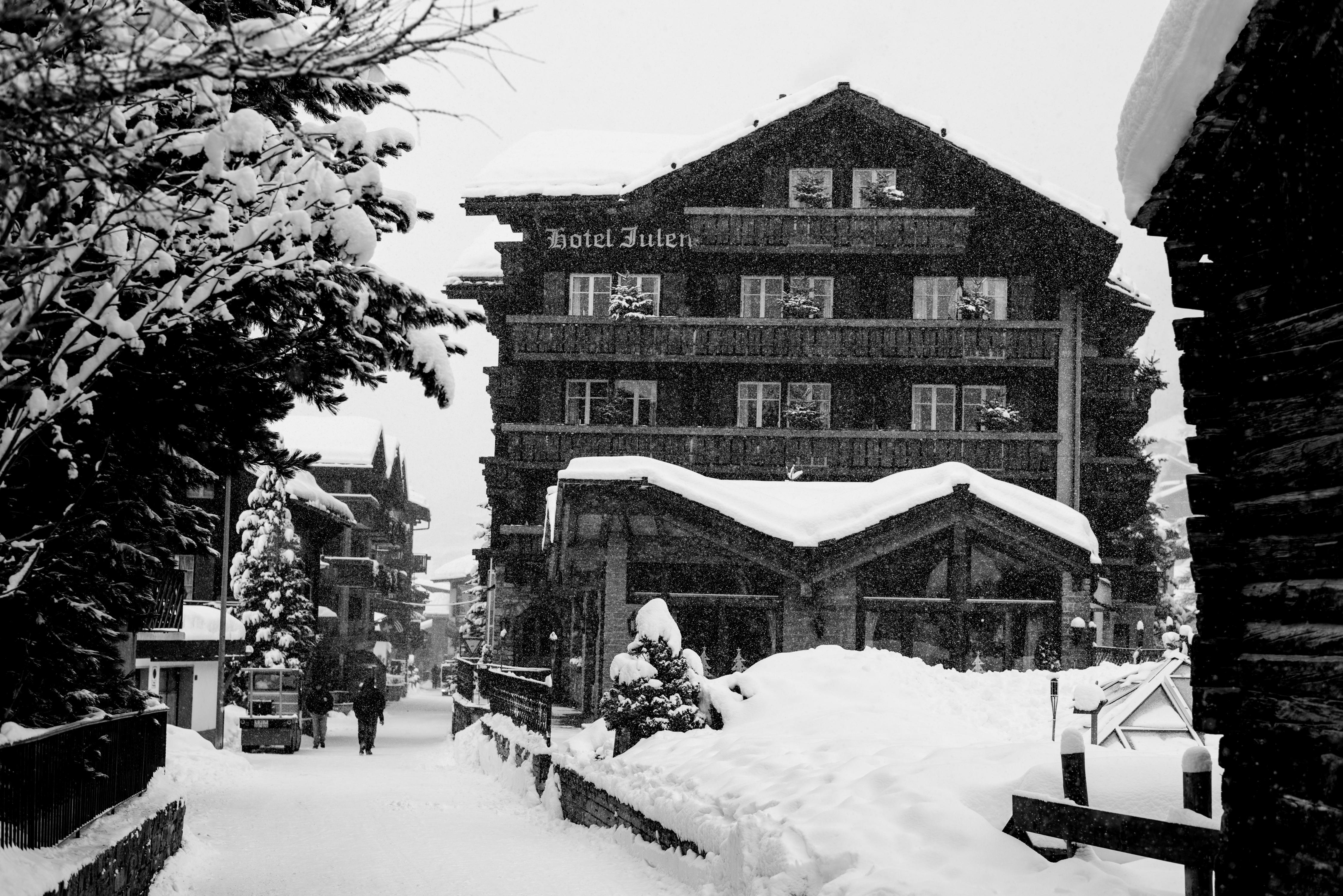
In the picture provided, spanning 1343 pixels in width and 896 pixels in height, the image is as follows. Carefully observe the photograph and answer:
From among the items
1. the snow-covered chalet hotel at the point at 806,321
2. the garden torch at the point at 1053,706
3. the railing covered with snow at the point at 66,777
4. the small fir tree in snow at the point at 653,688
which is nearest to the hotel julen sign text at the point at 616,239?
the snow-covered chalet hotel at the point at 806,321

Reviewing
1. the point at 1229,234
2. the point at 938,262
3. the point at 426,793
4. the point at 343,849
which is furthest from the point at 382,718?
the point at 1229,234

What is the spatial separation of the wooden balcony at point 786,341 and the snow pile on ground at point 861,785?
17959 mm

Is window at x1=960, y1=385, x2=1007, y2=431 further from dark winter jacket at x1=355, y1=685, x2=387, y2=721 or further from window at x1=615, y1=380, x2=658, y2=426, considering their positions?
dark winter jacket at x1=355, y1=685, x2=387, y2=721

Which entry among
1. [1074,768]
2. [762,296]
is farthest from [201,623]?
[1074,768]

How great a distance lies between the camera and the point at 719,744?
14594mm

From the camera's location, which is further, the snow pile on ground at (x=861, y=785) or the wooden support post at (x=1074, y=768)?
the snow pile on ground at (x=861, y=785)

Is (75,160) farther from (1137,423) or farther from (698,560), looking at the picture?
(1137,423)

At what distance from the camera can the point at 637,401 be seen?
37281 millimetres

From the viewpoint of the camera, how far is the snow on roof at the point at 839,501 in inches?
1069

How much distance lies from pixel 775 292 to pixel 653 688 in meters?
21.8

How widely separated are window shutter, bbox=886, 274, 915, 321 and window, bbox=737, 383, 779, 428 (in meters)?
3.64

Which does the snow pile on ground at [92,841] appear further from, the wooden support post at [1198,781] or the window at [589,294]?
the window at [589,294]

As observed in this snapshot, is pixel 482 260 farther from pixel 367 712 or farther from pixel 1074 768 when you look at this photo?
pixel 1074 768

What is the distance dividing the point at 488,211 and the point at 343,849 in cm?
2457
